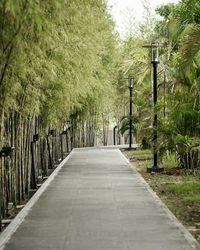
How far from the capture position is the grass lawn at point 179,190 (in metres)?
5.89

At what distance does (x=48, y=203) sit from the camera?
21.5 feet

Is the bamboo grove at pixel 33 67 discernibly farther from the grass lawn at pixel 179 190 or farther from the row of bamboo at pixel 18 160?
the grass lawn at pixel 179 190

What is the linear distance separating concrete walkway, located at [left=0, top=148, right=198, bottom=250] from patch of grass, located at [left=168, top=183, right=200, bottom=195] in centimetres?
50

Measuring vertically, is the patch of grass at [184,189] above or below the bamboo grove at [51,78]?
below

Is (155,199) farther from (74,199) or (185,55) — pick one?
(185,55)

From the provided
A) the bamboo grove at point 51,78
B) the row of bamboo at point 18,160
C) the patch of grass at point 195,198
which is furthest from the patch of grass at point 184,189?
the row of bamboo at point 18,160

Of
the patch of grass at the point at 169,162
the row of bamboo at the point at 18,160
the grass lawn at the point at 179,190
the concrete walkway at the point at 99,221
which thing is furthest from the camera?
the patch of grass at the point at 169,162

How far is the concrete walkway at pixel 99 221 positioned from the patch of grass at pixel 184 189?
0.50 m

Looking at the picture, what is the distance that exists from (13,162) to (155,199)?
2.60 m

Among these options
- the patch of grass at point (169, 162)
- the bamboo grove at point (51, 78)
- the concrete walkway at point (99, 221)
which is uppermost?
the bamboo grove at point (51, 78)

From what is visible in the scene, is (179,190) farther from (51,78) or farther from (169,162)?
(169,162)

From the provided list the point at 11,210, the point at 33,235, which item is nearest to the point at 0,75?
the point at 33,235

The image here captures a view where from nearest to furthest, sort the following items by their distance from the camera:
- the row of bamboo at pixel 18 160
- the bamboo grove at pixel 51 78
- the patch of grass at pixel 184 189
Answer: the bamboo grove at pixel 51 78 → the row of bamboo at pixel 18 160 → the patch of grass at pixel 184 189

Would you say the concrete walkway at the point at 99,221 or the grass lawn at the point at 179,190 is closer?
the concrete walkway at the point at 99,221
